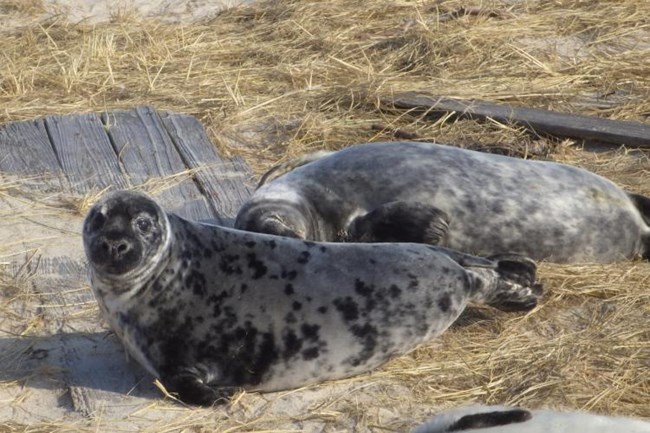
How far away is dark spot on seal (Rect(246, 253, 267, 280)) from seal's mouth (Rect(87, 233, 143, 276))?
1.20ft

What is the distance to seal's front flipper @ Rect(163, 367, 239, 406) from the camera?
4176 millimetres

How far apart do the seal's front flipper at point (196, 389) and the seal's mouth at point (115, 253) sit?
38 cm

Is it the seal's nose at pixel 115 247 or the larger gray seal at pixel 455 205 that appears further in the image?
the larger gray seal at pixel 455 205

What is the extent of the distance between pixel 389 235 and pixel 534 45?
3.73 metres

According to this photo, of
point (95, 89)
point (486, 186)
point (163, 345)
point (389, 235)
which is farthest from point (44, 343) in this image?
point (95, 89)

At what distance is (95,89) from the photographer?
300 inches

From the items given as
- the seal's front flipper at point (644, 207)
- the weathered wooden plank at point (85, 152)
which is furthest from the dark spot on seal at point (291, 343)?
the weathered wooden plank at point (85, 152)

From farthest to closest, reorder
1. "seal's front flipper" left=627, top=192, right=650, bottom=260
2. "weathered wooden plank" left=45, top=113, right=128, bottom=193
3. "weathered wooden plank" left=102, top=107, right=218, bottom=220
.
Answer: "weathered wooden plank" left=45, top=113, right=128, bottom=193
"weathered wooden plank" left=102, top=107, right=218, bottom=220
"seal's front flipper" left=627, top=192, right=650, bottom=260

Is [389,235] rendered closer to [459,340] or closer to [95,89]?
[459,340]

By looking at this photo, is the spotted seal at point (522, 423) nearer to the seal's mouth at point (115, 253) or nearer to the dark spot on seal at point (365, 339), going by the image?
the dark spot on seal at point (365, 339)

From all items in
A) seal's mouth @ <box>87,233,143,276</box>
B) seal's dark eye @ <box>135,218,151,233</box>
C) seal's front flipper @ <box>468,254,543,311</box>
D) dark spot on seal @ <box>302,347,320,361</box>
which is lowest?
seal's front flipper @ <box>468,254,543,311</box>

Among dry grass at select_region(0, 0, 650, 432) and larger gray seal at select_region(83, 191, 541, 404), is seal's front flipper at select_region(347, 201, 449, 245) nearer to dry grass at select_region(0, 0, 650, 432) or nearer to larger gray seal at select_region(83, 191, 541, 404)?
dry grass at select_region(0, 0, 650, 432)

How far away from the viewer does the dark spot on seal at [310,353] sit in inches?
169

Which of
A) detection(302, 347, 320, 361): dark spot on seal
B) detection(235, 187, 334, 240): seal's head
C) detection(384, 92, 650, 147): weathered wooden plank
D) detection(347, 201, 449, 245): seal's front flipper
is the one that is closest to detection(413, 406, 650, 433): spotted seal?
detection(302, 347, 320, 361): dark spot on seal
